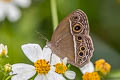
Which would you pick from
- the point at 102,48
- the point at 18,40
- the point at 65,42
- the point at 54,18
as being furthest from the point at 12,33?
the point at 65,42

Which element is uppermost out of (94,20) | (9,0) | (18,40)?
(9,0)

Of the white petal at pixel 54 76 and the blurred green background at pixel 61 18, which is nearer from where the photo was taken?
the white petal at pixel 54 76

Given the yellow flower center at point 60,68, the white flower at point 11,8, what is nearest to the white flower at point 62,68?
the yellow flower center at point 60,68

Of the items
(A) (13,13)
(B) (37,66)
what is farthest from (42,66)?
(A) (13,13)

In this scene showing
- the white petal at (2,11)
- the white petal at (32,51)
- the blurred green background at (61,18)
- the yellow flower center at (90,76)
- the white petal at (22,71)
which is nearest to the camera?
the white petal at (22,71)

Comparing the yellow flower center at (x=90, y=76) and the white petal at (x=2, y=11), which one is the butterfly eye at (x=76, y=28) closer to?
the yellow flower center at (x=90, y=76)

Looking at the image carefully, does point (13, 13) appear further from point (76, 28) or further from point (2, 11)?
point (76, 28)

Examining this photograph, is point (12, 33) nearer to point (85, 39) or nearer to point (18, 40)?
point (18, 40)
